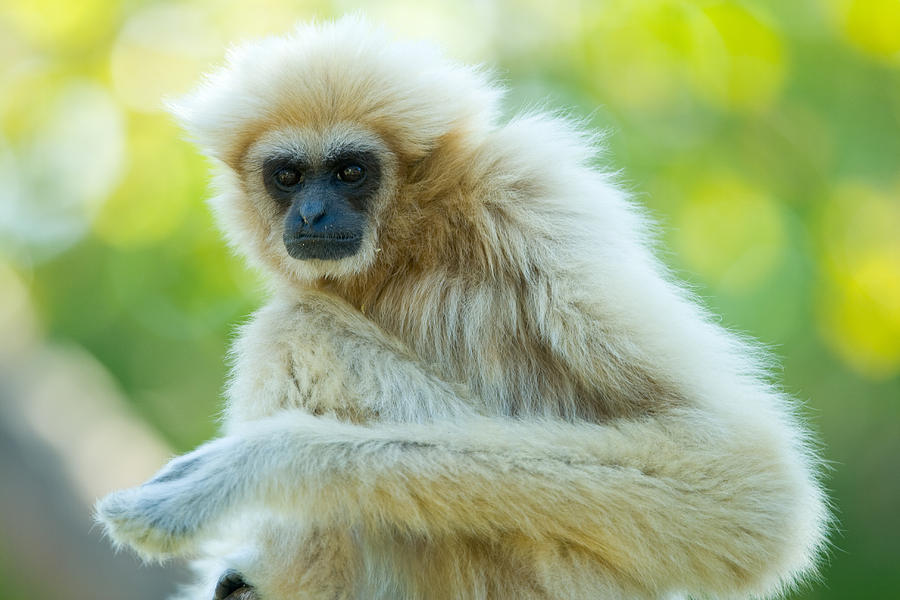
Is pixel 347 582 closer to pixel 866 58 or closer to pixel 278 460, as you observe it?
pixel 278 460

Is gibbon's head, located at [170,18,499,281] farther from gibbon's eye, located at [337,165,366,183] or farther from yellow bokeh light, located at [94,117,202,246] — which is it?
yellow bokeh light, located at [94,117,202,246]

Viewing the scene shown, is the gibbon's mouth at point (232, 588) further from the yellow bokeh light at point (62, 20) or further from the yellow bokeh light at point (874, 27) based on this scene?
the yellow bokeh light at point (62, 20)

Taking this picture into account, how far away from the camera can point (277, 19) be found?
985 centimetres

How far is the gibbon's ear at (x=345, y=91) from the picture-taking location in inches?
151

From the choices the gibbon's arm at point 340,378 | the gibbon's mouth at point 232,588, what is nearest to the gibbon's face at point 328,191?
the gibbon's arm at point 340,378

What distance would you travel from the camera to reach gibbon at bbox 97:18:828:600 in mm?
3020

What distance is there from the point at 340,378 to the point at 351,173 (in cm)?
101

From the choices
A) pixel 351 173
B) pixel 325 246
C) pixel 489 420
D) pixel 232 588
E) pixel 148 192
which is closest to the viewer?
pixel 489 420

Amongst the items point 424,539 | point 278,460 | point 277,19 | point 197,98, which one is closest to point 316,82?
point 197,98

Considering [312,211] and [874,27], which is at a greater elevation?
[874,27]

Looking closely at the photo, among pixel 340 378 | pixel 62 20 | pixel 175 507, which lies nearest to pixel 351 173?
pixel 340 378

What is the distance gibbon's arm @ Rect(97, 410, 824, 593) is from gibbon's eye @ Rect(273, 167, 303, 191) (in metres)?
1.27

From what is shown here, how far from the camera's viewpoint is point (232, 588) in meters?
3.30

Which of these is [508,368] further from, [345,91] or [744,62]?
[744,62]
